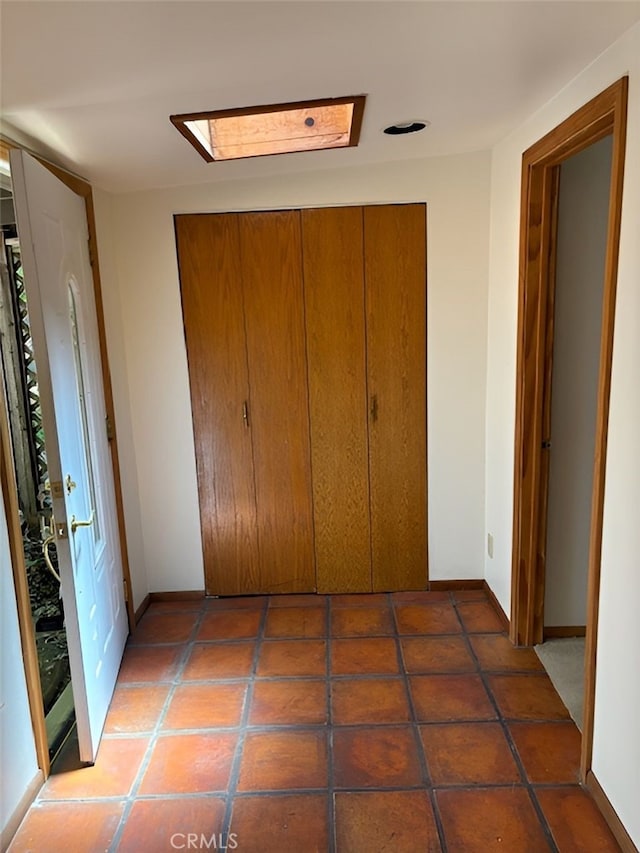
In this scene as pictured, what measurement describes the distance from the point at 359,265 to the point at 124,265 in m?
1.19

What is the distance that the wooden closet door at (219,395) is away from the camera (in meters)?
2.88

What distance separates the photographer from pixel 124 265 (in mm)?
2908

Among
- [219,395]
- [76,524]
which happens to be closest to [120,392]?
[219,395]

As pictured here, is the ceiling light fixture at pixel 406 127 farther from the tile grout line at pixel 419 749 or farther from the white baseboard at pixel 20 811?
the white baseboard at pixel 20 811

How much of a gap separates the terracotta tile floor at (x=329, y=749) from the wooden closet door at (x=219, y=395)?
16.3 inches

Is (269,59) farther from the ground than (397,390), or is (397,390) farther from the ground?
(269,59)

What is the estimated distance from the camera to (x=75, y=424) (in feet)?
6.92

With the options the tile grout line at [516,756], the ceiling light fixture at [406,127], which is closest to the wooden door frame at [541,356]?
the tile grout line at [516,756]

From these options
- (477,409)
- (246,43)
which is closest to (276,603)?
(477,409)

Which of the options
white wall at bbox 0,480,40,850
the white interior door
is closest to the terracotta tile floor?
white wall at bbox 0,480,40,850

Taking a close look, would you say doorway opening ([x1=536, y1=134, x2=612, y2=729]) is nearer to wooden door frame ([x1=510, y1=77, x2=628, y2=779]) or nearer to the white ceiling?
wooden door frame ([x1=510, y1=77, x2=628, y2=779])

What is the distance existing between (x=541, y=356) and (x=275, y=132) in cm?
141

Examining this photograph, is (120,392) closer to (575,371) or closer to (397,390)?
(397,390)

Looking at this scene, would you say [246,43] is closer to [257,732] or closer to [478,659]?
[257,732]
